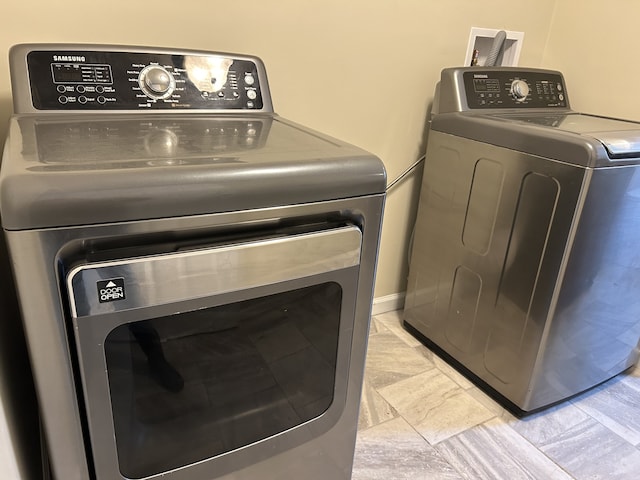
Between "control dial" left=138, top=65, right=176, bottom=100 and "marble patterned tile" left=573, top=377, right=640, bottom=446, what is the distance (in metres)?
1.49

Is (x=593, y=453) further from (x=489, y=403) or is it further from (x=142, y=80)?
(x=142, y=80)

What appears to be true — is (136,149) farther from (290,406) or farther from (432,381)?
(432,381)

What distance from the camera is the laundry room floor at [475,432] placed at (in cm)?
124

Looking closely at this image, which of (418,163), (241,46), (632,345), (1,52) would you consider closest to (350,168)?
(241,46)

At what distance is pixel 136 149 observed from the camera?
0.69 meters

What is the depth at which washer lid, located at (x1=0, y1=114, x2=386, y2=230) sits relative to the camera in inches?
21.6

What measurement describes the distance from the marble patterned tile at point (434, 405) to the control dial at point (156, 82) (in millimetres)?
1075

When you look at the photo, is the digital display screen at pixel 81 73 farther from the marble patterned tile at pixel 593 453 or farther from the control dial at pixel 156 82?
the marble patterned tile at pixel 593 453

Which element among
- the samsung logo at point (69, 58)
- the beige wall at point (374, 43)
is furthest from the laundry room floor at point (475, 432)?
the samsung logo at point (69, 58)

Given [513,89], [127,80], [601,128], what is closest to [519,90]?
[513,89]

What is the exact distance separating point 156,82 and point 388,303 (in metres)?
1.25

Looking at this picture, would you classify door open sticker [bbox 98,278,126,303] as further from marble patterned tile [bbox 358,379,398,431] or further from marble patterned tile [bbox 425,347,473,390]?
marble patterned tile [bbox 425,347,473,390]

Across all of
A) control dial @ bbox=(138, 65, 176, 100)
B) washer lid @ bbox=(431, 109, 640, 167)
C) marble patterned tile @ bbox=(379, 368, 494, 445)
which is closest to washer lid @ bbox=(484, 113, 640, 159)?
washer lid @ bbox=(431, 109, 640, 167)

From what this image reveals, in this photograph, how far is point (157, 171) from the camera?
→ 1.96ft
